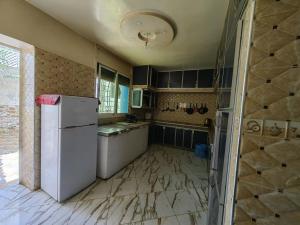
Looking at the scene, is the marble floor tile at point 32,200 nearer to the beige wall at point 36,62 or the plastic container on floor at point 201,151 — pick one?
Answer: the beige wall at point 36,62

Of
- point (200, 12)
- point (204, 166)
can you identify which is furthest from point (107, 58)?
point (204, 166)

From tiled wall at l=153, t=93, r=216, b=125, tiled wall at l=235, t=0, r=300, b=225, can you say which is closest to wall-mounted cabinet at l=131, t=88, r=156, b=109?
tiled wall at l=153, t=93, r=216, b=125

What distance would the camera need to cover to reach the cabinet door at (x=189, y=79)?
423cm

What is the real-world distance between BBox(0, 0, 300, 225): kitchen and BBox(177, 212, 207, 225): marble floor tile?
18mm

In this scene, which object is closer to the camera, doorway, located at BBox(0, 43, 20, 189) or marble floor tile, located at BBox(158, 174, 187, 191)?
doorway, located at BBox(0, 43, 20, 189)

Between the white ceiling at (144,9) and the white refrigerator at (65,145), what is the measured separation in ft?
3.68

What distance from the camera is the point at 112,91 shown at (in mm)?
3584

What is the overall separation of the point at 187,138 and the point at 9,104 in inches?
155

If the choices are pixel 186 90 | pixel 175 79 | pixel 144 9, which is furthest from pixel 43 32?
pixel 186 90

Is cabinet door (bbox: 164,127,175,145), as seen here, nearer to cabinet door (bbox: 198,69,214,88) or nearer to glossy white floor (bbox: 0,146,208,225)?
cabinet door (bbox: 198,69,214,88)

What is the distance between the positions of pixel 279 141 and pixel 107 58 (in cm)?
330

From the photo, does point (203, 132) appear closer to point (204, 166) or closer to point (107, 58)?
point (204, 166)

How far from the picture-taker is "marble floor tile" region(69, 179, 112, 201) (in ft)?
6.59

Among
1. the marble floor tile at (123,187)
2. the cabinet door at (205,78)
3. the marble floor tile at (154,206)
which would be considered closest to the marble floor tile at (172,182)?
the marble floor tile at (154,206)
